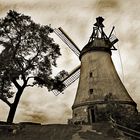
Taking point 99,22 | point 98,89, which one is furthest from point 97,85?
point 99,22

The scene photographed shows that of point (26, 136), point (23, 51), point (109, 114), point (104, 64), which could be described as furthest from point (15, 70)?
point (104, 64)

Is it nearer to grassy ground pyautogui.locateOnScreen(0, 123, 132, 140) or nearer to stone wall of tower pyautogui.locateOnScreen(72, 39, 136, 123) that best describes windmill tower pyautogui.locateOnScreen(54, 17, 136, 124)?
stone wall of tower pyautogui.locateOnScreen(72, 39, 136, 123)

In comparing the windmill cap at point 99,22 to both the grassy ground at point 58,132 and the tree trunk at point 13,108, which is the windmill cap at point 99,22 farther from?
the grassy ground at point 58,132

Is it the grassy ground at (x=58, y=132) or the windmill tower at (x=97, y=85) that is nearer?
the grassy ground at (x=58, y=132)

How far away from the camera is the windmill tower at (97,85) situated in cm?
3675

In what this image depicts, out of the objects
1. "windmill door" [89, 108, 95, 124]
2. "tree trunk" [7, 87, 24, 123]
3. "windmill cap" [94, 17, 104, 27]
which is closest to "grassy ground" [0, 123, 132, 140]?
"tree trunk" [7, 87, 24, 123]

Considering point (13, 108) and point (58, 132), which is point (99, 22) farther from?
point (58, 132)

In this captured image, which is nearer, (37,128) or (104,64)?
(37,128)

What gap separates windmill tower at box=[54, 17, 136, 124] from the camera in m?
36.8

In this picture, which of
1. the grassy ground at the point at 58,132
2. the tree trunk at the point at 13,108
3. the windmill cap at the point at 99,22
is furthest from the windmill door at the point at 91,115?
the windmill cap at the point at 99,22

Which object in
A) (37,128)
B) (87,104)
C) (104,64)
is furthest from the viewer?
(104,64)

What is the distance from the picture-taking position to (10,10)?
111 ft

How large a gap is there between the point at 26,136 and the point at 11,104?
701 centimetres

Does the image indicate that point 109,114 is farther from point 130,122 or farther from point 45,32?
point 45,32
